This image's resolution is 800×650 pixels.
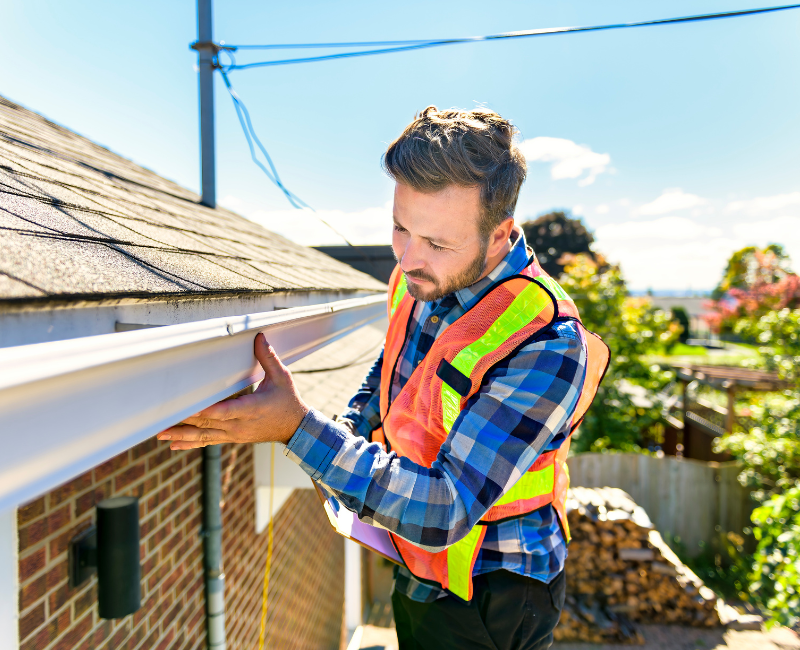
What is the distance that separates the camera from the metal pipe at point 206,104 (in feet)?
14.1

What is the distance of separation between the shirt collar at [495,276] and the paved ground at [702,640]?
5973 millimetres

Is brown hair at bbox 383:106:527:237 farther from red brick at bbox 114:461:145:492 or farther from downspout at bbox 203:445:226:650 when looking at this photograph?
downspout at bbox 203:445:226:650

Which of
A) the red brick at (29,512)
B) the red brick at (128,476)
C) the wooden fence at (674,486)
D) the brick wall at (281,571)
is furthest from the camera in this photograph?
the wooden fence at (674,486)

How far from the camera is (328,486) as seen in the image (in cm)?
106

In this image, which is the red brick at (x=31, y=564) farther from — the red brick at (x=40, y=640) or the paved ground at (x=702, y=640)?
the paved ground at (x=702, y=640)

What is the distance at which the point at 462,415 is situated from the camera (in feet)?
3.64

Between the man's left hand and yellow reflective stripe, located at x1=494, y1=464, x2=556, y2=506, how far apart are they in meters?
0.68

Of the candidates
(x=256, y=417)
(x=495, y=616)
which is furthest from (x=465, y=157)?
(x=495, y=616)

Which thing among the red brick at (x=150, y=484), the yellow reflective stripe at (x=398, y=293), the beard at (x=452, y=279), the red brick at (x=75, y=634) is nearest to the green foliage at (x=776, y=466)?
the yellow reflective stripe at (x=398, y=293)

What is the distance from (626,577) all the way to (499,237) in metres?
6.73

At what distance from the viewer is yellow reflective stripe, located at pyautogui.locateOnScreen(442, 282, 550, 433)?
118 cm

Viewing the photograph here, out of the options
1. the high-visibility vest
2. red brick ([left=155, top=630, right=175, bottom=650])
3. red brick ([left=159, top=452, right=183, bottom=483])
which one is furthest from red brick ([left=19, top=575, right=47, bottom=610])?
the high-visibility vest

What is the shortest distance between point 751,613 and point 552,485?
7.92 metres

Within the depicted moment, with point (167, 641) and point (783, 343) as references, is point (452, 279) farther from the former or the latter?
point (783, 343)
